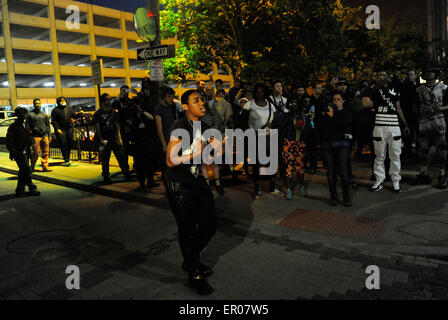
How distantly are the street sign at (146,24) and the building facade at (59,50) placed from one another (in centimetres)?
4202

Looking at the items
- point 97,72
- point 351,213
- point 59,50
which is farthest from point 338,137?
point 59,50

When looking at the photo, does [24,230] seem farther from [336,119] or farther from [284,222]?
[336,119]

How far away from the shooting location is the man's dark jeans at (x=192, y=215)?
3.62 m

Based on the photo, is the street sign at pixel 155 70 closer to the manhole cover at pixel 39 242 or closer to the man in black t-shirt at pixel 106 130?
the man in black t-shirt at pixel 106 130

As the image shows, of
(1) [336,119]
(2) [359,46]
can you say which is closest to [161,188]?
(1) [336,119]

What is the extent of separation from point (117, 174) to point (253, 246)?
243 inches

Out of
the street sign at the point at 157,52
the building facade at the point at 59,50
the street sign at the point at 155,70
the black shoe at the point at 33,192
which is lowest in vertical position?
the black shoe at the point at 33,192

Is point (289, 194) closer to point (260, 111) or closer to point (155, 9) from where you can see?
point (260, 111)

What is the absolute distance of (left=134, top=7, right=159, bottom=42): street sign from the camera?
733 cm

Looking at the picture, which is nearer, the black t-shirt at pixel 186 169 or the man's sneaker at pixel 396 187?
the black t-shirt at pixel 186 169

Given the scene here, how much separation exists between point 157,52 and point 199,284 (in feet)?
16.8

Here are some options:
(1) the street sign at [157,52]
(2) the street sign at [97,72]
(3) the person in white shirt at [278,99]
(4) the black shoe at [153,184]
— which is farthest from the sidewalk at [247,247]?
(2) the street sign at [97,72]
